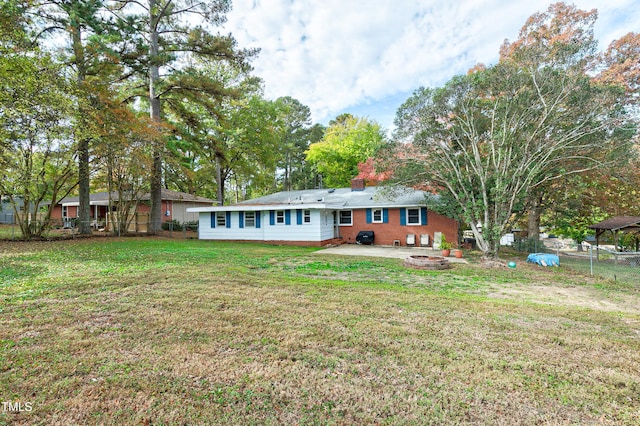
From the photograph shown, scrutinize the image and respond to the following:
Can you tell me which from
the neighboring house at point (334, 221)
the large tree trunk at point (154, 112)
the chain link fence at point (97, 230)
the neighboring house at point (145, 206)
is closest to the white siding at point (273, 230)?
the neighboring house at point (334, 221)

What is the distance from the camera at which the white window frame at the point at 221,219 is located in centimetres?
1730

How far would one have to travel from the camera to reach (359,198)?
17469 mm

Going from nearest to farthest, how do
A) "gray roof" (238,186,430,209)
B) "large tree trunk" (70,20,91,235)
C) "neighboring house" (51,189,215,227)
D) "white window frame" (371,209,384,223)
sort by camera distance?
"large tree trunk" (70,20,91,235) < "gray roof" (238,186,430,209) < "white window frame" (371,209,384,223) < "neighboring house" (51,189,215,227)

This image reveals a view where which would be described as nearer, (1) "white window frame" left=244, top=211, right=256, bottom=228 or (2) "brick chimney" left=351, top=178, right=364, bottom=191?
(1) "white window frame" left=244, top=211, right=256, bottom=228

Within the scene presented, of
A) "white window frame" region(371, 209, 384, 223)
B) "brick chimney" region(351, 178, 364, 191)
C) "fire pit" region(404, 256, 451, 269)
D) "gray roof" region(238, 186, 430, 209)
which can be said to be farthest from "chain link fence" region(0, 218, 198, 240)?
"fire pit" region(404, 256, 451, 269)

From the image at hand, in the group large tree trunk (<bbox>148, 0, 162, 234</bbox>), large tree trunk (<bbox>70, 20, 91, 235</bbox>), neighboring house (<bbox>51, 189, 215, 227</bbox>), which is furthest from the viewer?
neighboring house (<bbox>51, 189, 215, 227</bbox>)

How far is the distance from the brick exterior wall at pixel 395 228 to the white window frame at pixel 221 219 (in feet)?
23.0

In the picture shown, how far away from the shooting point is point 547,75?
9844 millimetres

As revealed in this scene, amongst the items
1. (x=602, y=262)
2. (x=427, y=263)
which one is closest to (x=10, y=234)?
(x=427, y=263)

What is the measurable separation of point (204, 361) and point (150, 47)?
19470 mm

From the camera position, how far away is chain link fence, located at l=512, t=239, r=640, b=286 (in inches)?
324

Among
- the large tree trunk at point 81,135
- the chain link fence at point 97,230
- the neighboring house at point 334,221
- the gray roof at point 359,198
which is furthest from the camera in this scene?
the neighboring house at point 334,221

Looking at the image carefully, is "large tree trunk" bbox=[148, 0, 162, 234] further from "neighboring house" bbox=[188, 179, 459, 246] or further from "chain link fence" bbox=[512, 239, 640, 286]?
"chain link fence" bbox=[512, 239, 640, 286]

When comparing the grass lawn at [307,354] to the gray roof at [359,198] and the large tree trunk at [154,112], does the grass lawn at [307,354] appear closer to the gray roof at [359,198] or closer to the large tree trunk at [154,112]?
the gray roof at [359,198]
